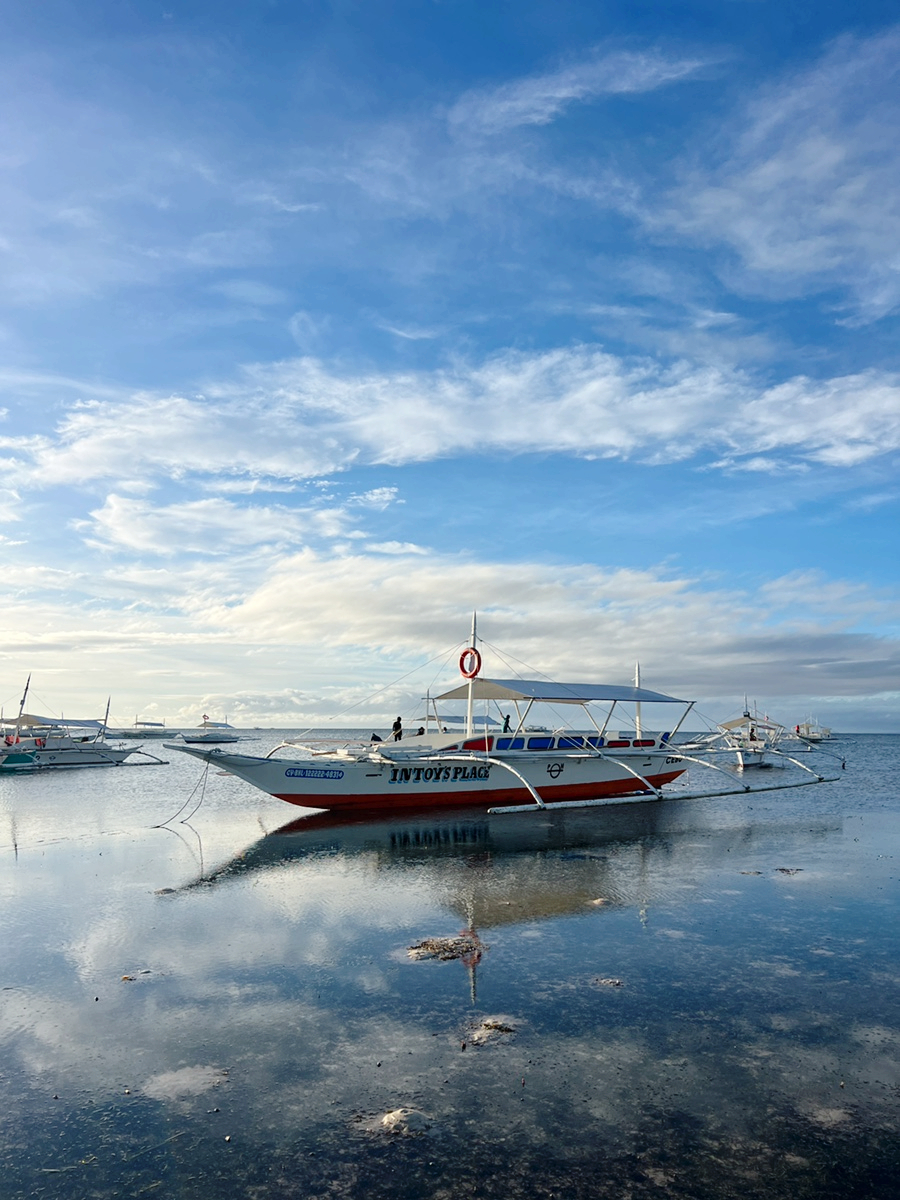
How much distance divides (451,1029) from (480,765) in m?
21.1

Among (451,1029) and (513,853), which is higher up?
(513,853)

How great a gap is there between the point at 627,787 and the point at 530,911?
22.3 meters

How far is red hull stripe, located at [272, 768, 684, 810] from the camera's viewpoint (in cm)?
2814

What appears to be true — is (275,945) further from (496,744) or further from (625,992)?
(496,744)

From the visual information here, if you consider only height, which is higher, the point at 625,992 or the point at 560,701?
the point at 560,701

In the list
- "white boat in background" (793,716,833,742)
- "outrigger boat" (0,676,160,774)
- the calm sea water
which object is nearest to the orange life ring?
the calm sea water

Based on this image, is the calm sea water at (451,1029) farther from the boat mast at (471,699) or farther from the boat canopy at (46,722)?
the boat canopy at (46,722)

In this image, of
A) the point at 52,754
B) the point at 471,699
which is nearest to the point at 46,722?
the point at 52,754

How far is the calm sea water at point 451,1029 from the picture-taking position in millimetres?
6457

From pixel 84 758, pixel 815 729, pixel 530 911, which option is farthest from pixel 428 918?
pixel 815 729

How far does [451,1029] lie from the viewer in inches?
357

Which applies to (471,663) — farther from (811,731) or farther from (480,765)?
(811,731)

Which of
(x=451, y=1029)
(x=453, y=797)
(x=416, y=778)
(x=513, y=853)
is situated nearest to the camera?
(x=451, y=1029)

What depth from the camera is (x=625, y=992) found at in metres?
10.3
